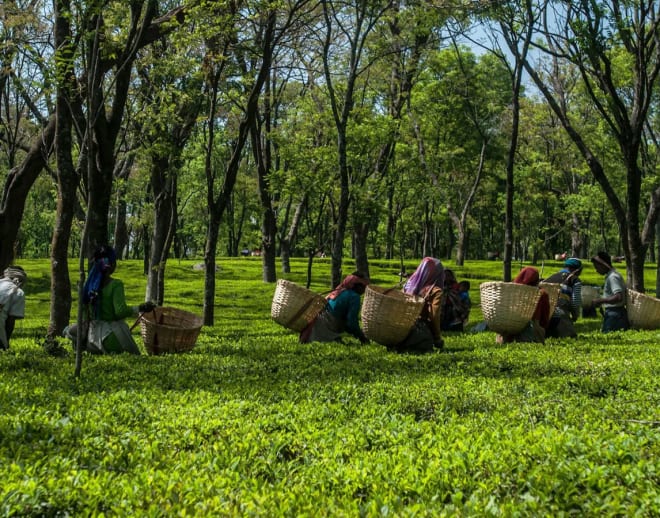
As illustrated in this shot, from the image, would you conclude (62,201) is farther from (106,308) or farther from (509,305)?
(509,305)

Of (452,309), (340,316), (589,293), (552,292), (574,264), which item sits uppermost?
(574,264)

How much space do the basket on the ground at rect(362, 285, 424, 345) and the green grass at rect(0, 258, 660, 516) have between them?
2.94ft

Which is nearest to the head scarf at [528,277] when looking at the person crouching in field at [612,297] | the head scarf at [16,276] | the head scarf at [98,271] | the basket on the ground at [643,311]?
the person crouching in field at [612,297]

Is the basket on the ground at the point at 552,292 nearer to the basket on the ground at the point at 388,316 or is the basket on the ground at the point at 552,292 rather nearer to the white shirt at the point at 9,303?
the basket on the ground at the point at 388,316

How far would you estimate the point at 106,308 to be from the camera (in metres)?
9.23

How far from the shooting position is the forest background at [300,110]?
36.5 ft

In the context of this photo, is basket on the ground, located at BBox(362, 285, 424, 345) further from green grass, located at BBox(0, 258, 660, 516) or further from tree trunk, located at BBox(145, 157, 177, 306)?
tree trunk, located at BBox(145, 157, 177, 306)

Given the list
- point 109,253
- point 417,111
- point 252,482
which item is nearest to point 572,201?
point 417,111

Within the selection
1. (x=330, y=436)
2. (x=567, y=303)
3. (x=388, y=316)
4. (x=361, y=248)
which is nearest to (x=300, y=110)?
(x=361, y=248)

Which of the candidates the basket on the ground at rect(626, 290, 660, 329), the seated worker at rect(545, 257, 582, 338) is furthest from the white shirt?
the basket on the ground at rect(626, 290, 660, 329)

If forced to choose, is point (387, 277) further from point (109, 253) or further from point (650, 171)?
point (109, 253)

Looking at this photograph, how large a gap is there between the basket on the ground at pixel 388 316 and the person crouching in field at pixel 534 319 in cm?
236

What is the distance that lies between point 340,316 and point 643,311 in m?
6.57

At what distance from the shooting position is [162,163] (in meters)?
18.6
